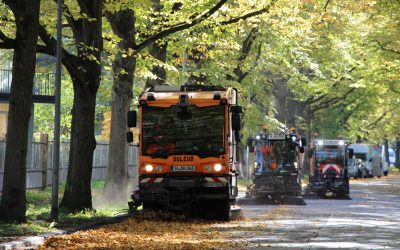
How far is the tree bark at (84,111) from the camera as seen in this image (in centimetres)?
2442

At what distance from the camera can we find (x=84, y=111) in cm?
2469

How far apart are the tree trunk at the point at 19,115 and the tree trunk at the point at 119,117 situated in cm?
1039

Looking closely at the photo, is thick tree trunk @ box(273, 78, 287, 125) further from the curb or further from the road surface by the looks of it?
the curb

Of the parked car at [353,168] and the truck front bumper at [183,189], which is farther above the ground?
the parked car at [353,168]

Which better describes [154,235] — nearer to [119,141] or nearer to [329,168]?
[119,141]

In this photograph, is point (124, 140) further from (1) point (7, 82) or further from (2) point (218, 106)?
(1) point (7, 82)

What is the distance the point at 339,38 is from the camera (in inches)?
2360

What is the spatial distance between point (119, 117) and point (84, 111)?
636 cm

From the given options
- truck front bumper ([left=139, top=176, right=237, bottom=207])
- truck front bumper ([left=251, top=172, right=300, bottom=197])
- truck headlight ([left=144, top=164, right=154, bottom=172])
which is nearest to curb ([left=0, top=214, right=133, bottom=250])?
truck front bumper ([left=139, top=176, right=237, bottom=207])

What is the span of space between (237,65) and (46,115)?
119 feet

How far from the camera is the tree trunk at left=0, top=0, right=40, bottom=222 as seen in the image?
63.8 feet

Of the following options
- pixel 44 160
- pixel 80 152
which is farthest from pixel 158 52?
pixel 80 152

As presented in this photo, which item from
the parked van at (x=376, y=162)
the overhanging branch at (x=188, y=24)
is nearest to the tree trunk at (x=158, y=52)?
the overhanging branch at (x=188, y=24)

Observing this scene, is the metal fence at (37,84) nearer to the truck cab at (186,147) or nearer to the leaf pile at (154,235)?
the truck cab at (186,147)
